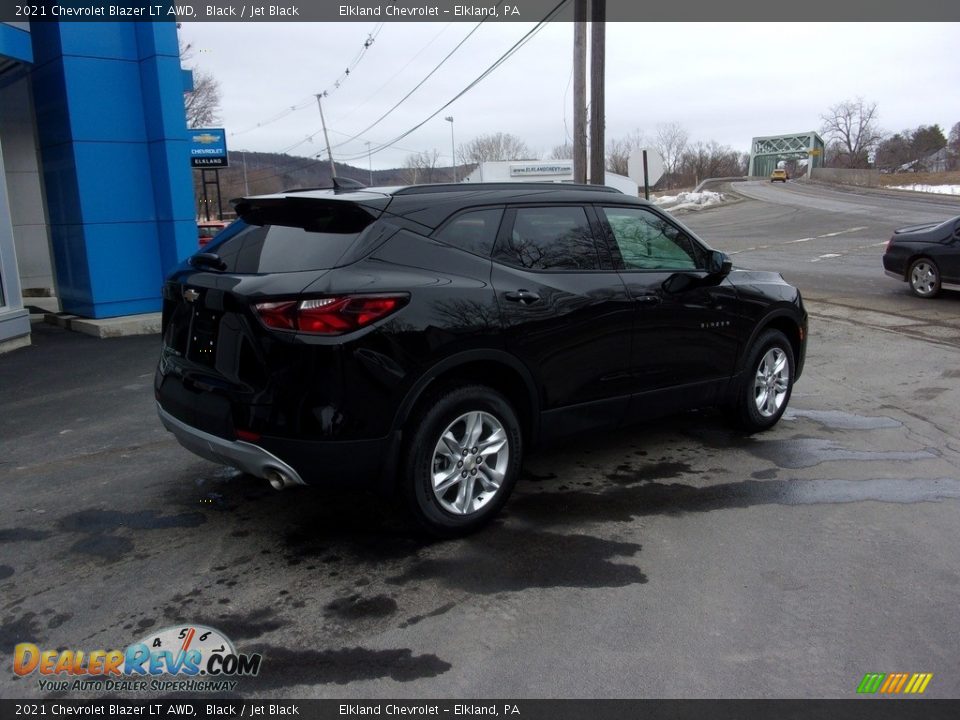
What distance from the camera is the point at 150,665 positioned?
304 cm

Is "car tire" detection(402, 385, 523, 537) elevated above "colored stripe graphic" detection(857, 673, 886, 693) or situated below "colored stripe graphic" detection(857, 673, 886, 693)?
above

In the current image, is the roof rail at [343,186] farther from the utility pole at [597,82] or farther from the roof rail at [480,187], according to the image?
the utility pole at [597,82]

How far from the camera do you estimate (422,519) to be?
154 inches

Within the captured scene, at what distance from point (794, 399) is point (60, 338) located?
965 centimetres

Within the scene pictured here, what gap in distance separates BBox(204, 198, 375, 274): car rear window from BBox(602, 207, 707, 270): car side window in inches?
71.2

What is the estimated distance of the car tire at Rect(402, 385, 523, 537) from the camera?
3.86 meters

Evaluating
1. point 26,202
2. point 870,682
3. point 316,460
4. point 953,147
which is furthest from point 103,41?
point 953,147

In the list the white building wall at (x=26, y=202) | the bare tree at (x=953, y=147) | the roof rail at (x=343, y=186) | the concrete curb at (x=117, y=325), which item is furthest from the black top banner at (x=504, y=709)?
the bare tree at (x=953, y=147)

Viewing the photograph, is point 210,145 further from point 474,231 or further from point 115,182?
point 474,231

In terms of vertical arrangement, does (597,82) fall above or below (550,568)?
above

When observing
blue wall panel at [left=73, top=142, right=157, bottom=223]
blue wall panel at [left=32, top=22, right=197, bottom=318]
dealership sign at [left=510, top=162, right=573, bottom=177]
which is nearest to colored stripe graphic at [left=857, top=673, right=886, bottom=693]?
blue wall panel at [left=32, top=22, right=197, bottom=318]

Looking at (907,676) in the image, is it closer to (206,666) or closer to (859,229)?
(206,666)

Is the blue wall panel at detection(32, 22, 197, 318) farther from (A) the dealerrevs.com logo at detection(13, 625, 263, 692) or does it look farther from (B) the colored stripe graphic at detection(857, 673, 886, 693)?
(B) the colored stripe graphic at detection(857, 673, 886, 693)

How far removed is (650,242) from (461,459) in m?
2.15
